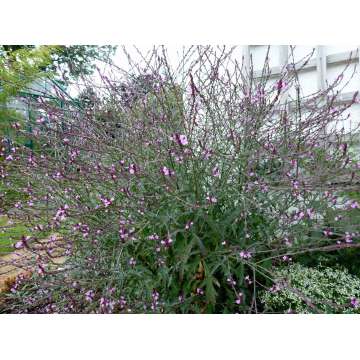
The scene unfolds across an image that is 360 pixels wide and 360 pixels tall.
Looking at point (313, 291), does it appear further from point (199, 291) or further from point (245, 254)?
point (199, 291)

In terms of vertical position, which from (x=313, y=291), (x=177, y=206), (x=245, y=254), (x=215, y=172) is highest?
(x=215, y=172)

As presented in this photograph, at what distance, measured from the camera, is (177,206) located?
1.59m

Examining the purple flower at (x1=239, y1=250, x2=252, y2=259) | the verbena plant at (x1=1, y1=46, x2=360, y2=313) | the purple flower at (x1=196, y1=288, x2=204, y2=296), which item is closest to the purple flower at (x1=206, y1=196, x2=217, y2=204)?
the verbena plant at (x1=1, y1=46, x2=360, y2=313)

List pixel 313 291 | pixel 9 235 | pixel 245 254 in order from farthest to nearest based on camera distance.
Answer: pixel 9 235, pixel 313 291, pixel 245 254

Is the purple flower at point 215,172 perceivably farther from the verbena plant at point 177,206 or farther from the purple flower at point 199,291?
the purple flower at point 199,291

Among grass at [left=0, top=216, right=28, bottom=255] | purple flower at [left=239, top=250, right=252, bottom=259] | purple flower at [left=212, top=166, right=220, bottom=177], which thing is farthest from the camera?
grass at [left=0, top=216, right=28, bottom=255]

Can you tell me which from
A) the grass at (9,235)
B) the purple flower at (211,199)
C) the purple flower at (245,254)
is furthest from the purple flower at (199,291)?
the grass at (9,235)

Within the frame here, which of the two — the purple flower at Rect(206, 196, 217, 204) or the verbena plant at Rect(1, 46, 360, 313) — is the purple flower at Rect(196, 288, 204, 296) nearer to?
the verbena plant at Rect(1, 46, 360, 313)

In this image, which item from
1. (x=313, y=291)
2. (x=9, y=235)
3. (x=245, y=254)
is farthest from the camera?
(x=9, y=235)

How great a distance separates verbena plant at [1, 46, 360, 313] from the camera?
157 cm

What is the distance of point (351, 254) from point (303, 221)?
0.42m

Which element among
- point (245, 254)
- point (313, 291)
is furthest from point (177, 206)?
point (313, 291)
